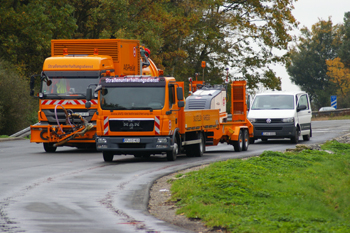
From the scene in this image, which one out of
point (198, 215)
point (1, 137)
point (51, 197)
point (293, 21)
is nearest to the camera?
point (198, 215)

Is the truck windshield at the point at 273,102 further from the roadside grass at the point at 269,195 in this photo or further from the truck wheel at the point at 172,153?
the roadside grass at the point at 269,195

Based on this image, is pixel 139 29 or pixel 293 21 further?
pixel 293 21

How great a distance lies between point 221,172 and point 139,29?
28.3 metres

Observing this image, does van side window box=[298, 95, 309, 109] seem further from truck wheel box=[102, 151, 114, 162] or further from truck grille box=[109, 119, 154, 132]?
truck wheel box=[102, 151, 114, 162]

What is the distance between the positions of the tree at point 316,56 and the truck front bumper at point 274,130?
70.7m

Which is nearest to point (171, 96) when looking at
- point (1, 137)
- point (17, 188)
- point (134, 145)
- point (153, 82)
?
point (153, 82)

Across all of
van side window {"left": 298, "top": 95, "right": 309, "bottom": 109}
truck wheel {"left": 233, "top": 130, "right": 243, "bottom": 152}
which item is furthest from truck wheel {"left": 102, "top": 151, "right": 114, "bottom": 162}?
van side window {"left": 298, "top": 95, "right": 309, "bottom": 109}

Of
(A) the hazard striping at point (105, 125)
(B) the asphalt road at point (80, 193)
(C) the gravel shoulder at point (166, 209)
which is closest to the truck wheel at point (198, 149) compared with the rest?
(B) the asphalt road at point (80, 193)

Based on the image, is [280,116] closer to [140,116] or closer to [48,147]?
[48,147]

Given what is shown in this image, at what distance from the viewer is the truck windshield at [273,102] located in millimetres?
26500

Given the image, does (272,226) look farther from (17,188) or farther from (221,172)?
(17,188)

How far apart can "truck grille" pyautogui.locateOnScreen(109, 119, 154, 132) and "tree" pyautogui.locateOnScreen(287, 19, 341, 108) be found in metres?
80.3

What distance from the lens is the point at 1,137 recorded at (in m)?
30.3

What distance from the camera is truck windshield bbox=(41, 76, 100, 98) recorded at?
2122 cm
